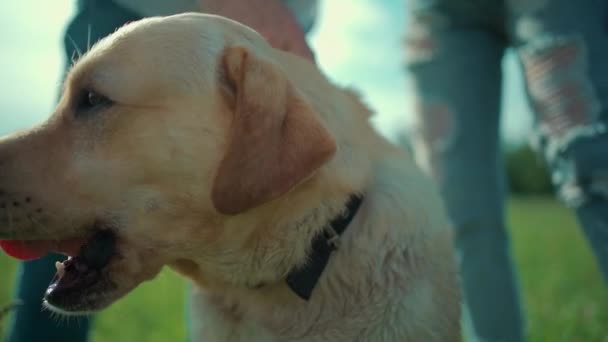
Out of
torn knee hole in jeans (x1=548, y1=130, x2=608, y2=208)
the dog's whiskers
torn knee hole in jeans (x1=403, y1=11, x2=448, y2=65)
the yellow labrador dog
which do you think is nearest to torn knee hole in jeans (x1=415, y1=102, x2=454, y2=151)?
torn knee hole in jeans (x1=403, y1=11, x2=448, y2=65)

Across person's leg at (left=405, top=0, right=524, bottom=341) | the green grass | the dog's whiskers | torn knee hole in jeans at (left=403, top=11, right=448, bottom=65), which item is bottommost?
the green grass

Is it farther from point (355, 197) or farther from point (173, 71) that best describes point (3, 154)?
point (355, 197)

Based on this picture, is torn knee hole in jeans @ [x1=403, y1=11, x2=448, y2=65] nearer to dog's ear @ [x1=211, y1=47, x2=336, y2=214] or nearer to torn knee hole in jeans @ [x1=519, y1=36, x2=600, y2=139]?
torn knee hole in jeans @ [x1=519, y1=36, x2=600, y2=139]

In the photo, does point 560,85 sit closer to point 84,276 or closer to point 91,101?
point 91,101

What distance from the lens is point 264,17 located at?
272 cm

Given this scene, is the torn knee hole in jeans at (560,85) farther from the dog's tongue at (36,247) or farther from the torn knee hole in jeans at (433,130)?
the dog's tongue at (36,247)

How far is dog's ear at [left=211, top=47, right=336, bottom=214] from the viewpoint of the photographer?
2.04m

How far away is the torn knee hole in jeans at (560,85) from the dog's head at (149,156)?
4.20 ft

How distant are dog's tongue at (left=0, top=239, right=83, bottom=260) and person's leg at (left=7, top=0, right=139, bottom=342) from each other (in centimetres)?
45

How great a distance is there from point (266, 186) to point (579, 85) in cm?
150

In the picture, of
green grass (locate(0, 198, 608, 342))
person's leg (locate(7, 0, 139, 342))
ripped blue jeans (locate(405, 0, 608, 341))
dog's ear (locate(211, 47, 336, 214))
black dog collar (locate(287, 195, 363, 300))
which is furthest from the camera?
green grass (locate(0, 198, 608, 342))

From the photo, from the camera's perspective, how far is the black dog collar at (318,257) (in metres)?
2.25

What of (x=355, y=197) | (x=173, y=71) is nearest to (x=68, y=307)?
(x=173, y=71)

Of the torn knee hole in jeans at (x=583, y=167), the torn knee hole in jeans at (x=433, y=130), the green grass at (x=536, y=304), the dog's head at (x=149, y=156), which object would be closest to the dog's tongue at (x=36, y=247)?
the dog's head at (x=149, y=156)
